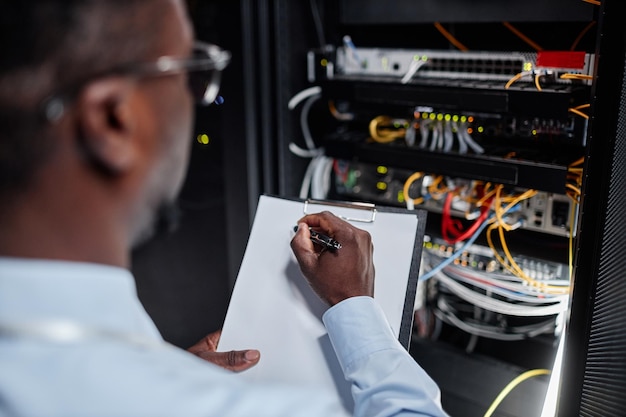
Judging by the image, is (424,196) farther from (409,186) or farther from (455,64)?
(455,64)

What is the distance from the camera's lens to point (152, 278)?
202 cm

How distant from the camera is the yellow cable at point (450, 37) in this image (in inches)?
51.0

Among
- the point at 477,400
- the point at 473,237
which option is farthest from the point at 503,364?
the point at 473,237

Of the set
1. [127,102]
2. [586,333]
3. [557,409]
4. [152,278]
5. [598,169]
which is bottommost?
[152,278]

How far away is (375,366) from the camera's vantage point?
2.69ft

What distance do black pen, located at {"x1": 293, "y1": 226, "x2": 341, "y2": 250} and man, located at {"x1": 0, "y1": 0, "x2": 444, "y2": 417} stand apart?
1.11 ft

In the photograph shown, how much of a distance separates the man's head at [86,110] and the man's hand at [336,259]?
391 mm

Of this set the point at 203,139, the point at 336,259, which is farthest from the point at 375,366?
the point at 203,139

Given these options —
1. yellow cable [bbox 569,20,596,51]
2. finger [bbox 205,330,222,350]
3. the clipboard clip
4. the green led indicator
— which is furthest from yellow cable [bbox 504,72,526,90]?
the green led indicator

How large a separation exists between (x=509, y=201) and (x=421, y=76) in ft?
1.05

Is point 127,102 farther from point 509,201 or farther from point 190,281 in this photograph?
point 190,281

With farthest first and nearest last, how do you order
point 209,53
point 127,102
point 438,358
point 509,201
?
point 438,358
point 509,201
point 209,53
point 127,102

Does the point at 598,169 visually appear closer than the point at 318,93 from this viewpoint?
Yes

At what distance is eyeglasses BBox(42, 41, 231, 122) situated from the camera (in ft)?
1.68
